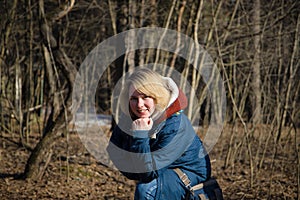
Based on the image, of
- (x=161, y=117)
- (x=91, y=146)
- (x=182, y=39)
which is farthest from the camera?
(x=91, y=146)

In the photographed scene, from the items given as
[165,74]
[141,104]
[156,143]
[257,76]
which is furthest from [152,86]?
[165,74]

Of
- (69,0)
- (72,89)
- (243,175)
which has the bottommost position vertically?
(243,175)

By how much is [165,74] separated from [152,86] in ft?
20.3

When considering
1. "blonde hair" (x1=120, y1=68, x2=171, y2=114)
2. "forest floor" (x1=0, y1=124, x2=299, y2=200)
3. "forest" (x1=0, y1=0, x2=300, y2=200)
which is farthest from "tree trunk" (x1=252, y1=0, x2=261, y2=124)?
"blonde hair" (x1=120, y1=68, x2=171, y2=114)

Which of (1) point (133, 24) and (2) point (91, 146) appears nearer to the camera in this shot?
(1) point (133, 24)

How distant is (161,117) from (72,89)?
3666mm

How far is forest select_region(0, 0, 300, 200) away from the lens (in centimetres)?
582

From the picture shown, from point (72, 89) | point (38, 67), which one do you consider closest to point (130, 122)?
point (72, 89)

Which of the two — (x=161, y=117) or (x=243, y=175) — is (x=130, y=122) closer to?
(x=161, y=117)

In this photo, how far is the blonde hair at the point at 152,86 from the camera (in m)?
2.29

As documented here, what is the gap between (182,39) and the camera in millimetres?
7766

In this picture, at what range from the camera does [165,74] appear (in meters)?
8.45

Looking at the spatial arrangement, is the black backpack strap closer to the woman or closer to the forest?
the woman

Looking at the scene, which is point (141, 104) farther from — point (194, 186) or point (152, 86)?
point (194, 186)
